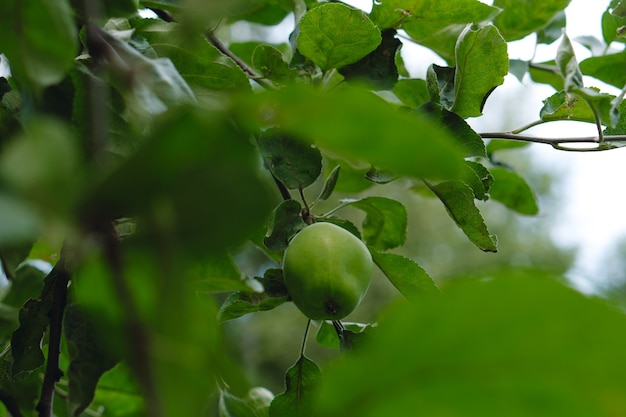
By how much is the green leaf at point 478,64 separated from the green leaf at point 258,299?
208mm

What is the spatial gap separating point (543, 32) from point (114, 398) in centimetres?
62

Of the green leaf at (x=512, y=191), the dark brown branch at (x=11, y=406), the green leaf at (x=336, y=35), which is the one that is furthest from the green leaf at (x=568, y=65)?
the dark brown branch at (x=11, y=406)

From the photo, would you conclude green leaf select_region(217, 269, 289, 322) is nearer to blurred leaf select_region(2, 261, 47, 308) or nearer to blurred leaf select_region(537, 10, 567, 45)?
Answer: blurred leaf select_region(2, 261, 47, 308)

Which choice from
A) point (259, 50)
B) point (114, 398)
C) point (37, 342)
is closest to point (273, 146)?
point (259, 50)

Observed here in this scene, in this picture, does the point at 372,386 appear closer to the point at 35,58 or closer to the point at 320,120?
the point at 320,120

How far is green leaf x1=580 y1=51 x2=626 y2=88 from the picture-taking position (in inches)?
29.9

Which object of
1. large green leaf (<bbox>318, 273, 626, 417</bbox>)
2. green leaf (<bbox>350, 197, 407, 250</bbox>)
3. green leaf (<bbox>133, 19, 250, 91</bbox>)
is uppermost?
large green leaf (<bbox>318, 273, 626, 417</bbox>)

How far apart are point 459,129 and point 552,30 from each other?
1.21ft

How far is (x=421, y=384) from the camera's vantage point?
0.67 feet

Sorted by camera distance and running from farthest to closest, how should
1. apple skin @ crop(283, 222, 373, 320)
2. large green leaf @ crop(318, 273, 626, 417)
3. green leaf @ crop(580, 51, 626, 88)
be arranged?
green leaf @ crop(580, 51, 626, 88)
apple skin @ crop(283, 222, 373, 320)
large green leaf @ crop(318, 273, 626, 417)

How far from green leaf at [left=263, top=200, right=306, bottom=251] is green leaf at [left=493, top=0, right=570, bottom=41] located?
354mm

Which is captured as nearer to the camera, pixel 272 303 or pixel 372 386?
pixel 372 386

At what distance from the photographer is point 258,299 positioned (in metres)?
0.58

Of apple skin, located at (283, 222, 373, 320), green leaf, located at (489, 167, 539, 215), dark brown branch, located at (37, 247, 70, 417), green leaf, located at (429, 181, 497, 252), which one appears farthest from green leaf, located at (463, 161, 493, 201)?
dark brown branch, located at (37, 247, 70, 417)
